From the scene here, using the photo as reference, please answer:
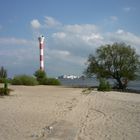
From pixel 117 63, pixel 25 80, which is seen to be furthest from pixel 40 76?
pixel 117 63

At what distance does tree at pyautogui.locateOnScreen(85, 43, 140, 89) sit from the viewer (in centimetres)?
4559

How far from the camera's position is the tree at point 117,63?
1795 inches

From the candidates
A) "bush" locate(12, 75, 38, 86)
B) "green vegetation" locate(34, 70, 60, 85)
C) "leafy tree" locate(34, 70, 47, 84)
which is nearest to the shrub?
"green vegetation" locate(34, 70, 60, 85)

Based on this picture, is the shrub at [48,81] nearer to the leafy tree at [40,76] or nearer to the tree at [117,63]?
the leafy tree at [40,76]

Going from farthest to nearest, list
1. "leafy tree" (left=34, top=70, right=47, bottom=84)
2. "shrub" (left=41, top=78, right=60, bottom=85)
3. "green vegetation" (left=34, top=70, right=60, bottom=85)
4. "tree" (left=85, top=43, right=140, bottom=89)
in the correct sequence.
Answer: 1. "leafy tree" (left=34, top=70, right=47, bottom=84)
2. "green vegetation" (left=34, top=70, right=60, bottom=85)
3. "shrub" (left=41, top=78, right=60, bottom=85)
4. "tree" (left=85, top=43, right=140, bottom=89)

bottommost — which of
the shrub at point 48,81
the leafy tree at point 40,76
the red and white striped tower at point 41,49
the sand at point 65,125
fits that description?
the sand at point 65,125

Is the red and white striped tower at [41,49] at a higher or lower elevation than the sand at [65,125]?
higher

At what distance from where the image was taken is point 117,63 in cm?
4591

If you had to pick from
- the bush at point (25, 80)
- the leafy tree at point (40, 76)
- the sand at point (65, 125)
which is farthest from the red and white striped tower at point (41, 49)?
the sand at point (65, 125)

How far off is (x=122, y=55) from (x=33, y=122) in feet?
110

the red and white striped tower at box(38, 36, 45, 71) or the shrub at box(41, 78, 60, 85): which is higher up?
the red and white striped tower at box(38, 36, 45, 71)

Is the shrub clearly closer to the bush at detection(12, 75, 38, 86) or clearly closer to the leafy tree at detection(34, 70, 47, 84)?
the leafy tree at detection(34, 70, 47, 84)

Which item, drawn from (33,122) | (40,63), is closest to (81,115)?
(33,122)

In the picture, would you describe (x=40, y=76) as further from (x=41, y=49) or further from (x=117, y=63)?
(x=117, y=63)
